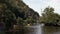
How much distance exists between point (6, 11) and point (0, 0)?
22.1ft

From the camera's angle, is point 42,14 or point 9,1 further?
point 42,14

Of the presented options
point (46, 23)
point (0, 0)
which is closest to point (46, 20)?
Answer: point (46, 23)

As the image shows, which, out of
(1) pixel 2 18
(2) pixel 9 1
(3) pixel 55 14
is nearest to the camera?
(1) pixel 2 18

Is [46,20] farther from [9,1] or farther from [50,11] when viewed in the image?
[9,1]

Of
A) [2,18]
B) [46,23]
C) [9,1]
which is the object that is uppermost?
[9,1]

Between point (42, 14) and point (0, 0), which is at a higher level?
point (0, 0)

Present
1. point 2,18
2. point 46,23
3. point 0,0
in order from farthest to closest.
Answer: point 46,23 < point 0,0 < point 2,18

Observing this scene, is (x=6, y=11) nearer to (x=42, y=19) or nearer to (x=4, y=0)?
(x=4, y=0)

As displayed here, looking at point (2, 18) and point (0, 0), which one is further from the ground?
point (0, 0)

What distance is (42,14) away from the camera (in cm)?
13888

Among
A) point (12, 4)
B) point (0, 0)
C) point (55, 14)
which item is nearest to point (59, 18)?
point (55, 14)

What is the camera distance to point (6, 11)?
244 feet

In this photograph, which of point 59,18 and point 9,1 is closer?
point 9,1

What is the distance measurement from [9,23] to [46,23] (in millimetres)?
59922
